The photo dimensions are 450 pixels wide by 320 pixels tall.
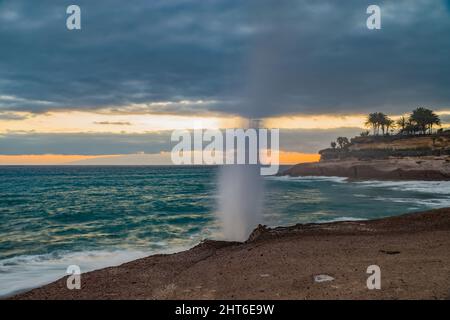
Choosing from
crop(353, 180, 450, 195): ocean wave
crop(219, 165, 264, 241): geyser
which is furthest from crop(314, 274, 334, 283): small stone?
crop(353, 180, 450, 195): ocean wave

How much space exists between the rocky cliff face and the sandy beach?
92274mm

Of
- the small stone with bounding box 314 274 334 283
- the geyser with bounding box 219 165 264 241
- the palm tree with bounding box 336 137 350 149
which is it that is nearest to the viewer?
the small stone with bounding box 314 274 334 283

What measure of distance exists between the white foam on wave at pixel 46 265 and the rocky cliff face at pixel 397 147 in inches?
A: 3724

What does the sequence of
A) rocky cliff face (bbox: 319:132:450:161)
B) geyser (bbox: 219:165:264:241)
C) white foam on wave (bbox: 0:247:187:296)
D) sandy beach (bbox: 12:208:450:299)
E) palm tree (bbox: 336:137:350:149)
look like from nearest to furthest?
sandy beach (bbox: 12:208:450:299) → white foam on wave (bbox: 0:247:187:296) → geyser (bbox: 219:165:264:241) → rocky cliff face (bbox: 319:132:450:161) → palm tree (bbox: 336:137:350:149)

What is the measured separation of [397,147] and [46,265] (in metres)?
116

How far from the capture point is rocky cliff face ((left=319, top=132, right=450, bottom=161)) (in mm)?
98719

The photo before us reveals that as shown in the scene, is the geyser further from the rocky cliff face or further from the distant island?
the rocky cliff face

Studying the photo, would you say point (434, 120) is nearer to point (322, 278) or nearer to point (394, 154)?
point (394, 154)

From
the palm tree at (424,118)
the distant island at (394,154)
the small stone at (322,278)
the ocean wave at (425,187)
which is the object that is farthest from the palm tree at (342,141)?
the small stone at (322,278)

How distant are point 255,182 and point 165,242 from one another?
12131mm

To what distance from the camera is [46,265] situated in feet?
45.6

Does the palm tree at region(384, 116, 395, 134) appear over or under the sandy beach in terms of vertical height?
over

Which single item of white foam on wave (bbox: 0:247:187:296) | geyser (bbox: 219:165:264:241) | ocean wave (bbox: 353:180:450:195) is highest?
geyser (bbox: 219:165:264:241)

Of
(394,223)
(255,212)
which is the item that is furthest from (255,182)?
(394,223)
